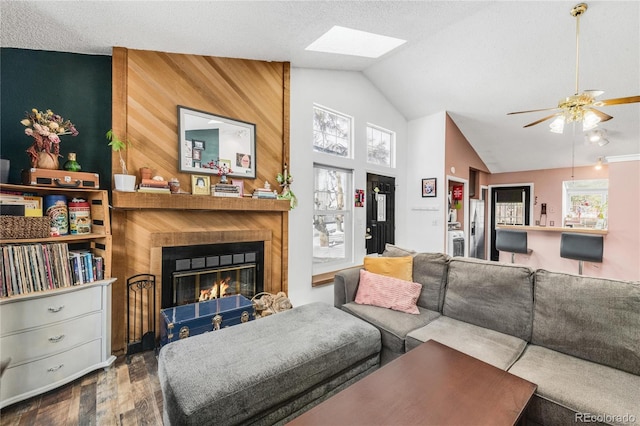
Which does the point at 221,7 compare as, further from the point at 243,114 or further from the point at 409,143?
the point at 409,143

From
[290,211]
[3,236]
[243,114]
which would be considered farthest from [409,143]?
[3,236]

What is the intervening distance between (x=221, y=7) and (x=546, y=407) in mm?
3204

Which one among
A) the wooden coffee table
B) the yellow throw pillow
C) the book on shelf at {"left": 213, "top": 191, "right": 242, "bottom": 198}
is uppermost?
the book on shelf at {"left": 213, "top": 191, "right": 242, "bottom": 198}

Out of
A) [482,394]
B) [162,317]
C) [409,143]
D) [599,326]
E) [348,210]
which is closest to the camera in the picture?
[482,394]

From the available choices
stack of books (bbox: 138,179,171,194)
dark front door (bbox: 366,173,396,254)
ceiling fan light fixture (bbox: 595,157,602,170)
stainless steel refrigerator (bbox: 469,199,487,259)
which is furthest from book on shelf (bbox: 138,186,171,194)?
ceiling fan light fixture (bbox: 595,157,602,170)

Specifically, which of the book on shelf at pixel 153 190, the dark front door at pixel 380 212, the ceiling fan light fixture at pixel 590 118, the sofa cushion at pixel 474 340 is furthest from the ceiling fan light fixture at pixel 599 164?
the book on shelf at pixel 153 190

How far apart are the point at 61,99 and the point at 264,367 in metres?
2.71

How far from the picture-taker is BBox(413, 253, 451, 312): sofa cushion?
237cm

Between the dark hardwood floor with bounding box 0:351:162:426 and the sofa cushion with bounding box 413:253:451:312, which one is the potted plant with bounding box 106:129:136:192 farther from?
the sofa cushion with bounding box 413:253:451:312

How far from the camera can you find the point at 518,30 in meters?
3.12

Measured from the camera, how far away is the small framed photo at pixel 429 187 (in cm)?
473

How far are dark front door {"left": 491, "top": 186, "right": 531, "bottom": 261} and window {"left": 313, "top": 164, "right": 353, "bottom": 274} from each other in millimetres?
4751

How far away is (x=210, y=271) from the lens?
2748mm

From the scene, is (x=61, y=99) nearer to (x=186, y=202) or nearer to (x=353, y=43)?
(x=186, y=202)
